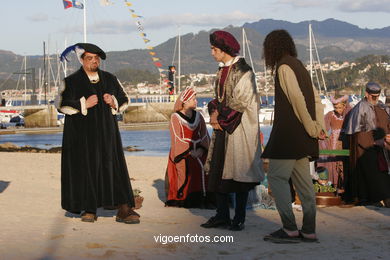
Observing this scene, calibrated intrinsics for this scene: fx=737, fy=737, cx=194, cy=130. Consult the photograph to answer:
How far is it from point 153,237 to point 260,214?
228cm

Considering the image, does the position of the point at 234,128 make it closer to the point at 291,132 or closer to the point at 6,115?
the point at 291,132

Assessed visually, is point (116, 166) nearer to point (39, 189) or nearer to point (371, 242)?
point (371, 242)

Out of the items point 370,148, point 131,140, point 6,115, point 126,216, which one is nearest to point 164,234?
point 126,216

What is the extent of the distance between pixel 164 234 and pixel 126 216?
33.0 inches

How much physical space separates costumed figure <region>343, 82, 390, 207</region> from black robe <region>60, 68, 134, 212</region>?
3.17 metres

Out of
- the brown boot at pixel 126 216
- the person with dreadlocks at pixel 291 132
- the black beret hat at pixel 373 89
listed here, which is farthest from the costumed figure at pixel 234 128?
the black beret hat at pixel 373 89

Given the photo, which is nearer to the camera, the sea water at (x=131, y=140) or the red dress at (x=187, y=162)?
the red dress at (x=187, y=162)

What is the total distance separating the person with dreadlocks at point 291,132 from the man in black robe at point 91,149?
168 centimetres

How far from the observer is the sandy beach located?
5668 millimetres

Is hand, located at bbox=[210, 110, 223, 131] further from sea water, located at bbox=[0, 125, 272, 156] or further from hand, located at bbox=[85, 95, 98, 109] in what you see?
sea water, located at bbox=[0, 125, 272, 156]

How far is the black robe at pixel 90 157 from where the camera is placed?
282 inches

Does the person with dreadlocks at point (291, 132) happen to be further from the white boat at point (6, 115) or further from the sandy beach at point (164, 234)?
the white boat at point (6, 115)

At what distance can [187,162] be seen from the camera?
29.8ft

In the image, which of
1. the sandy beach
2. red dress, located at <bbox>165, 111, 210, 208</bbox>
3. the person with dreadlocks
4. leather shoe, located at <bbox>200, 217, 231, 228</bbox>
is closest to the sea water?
red dress, located at <bbox>165, 111, 210, 208</bbox>
